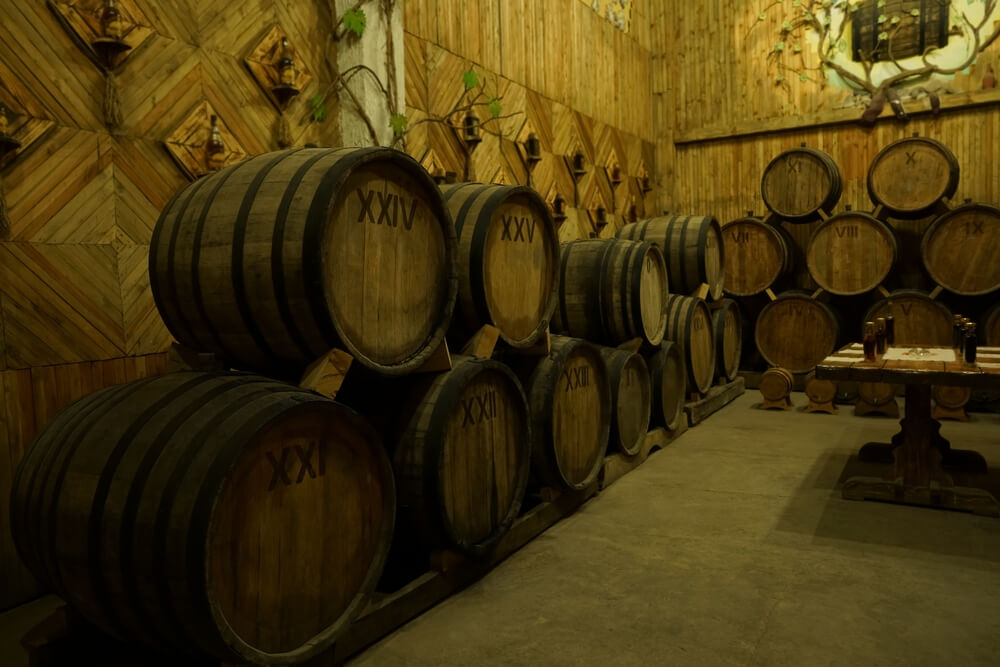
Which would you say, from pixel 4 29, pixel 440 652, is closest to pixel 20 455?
pixel 4 29

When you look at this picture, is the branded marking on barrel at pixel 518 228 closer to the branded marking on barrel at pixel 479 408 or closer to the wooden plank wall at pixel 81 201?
the branded marking on barrel at pixel 479 408

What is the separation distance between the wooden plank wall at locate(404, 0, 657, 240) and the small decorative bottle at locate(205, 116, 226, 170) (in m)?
1.61

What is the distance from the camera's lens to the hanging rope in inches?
131

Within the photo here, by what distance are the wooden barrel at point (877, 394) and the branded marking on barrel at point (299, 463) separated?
5.26m

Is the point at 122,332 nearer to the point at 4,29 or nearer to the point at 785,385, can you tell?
the point at 4,29

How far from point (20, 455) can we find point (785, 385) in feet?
18.5

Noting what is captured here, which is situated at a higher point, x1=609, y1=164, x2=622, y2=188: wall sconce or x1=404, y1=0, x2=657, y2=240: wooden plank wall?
x1=404, y1=0, x2=657, y2=240: wooden plank wall

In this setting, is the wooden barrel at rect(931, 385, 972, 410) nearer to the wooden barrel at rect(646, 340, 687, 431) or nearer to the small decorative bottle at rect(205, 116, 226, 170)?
the wooden barrel at rect(646, 340, 687, 431)

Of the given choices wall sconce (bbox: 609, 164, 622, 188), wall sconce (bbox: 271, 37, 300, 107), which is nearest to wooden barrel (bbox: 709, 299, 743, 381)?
wall sconce (bbox: 609, 164, 622, 188)

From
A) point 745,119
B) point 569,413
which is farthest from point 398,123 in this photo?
point 745,119

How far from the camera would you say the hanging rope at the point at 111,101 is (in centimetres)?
332

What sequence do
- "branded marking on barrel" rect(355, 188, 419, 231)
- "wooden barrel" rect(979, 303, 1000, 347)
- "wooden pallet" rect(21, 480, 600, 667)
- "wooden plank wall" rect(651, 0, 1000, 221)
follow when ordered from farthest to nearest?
"wooden plank wall" rect(651, 0, 1000, 221) < "wooden barrel" rect(979, 303, 1000, 347) < "branded marking on barrel" rect(355, 188, 419, 231) < "wooden pallet" rect(21, 480, 600, 667)

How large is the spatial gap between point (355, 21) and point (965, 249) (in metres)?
5.60

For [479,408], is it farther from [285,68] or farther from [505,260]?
[285,68]
